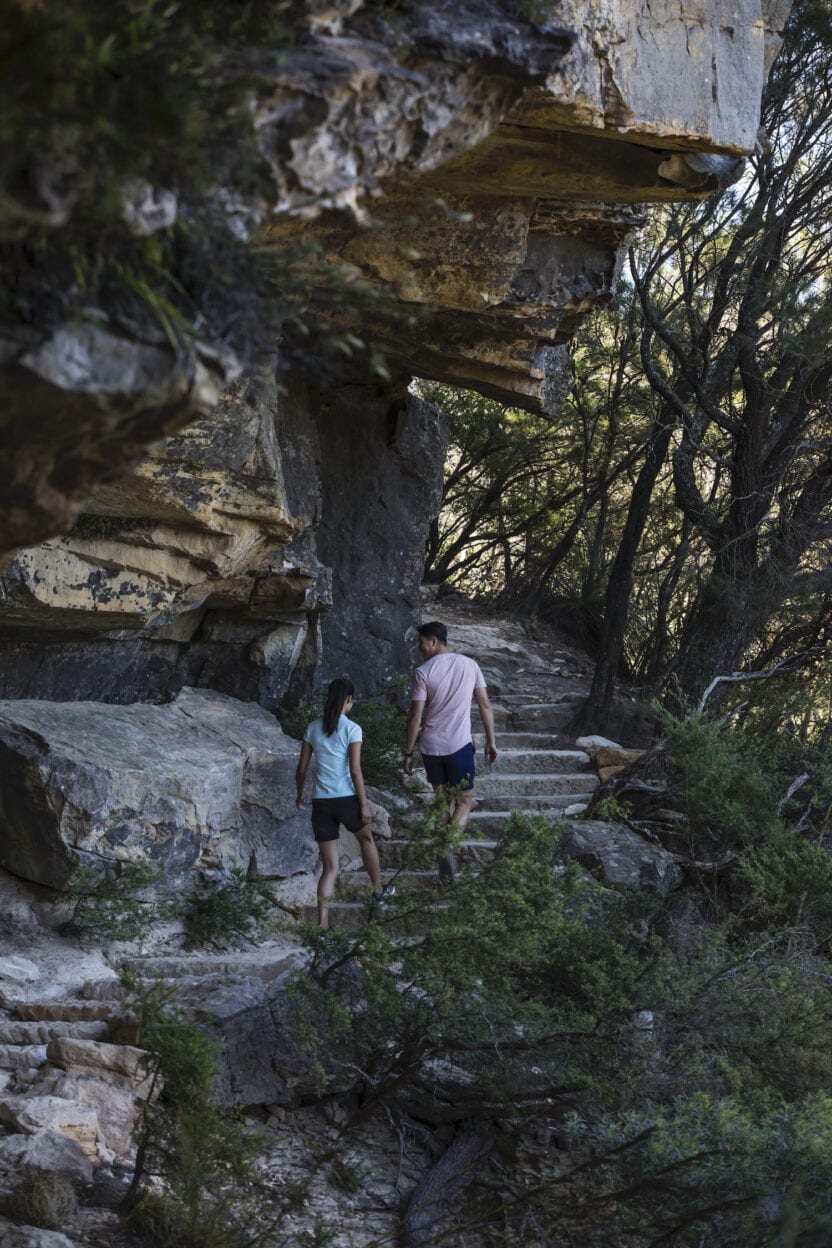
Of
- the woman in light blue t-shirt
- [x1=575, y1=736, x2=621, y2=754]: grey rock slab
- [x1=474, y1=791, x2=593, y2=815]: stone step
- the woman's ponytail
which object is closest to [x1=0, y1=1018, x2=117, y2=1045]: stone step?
the woman in light blue t-shirt

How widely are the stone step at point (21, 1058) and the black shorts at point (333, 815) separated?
2.39 meters

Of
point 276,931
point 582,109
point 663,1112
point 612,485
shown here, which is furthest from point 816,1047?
point 612,485

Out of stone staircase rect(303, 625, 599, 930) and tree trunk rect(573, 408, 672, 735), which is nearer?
stone staircase rect(303, 625, 599, 930)

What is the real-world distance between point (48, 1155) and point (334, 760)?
3.06 meters

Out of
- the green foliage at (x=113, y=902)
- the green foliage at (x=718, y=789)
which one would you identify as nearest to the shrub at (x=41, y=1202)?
the green foliage at (x=113, y=902)

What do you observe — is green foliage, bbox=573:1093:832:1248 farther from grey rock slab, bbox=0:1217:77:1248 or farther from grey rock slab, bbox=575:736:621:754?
grey rock slab, bbox=575:736:621:754

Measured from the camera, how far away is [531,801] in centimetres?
946

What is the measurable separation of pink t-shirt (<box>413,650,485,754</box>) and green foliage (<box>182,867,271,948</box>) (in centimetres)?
150

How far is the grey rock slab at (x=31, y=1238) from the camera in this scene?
137 inches

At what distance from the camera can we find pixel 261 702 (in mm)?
8859

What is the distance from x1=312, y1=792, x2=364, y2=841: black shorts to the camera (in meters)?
6.84

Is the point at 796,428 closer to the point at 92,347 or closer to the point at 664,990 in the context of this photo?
the point at 664,990

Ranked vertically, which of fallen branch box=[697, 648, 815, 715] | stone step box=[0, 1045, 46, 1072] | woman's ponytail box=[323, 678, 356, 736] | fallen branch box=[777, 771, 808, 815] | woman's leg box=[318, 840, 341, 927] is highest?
fallen branch box=[697, 648, 815, 715]

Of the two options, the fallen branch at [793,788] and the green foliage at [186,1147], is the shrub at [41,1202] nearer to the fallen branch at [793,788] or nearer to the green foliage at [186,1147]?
the green foliage at [186,1147]
